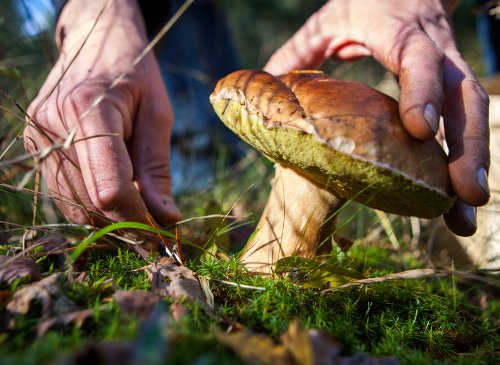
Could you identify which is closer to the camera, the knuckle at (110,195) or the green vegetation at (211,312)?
the green vegetation at (211,312)

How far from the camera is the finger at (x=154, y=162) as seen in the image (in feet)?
4.79

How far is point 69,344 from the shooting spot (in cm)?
65

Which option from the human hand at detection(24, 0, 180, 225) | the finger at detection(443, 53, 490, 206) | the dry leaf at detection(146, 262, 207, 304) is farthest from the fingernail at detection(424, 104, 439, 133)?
the human hand at detection(24, 0, 180, 225)

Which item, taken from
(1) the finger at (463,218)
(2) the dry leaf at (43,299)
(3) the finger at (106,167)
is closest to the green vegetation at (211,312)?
(2) the dry leaf at (43,299)

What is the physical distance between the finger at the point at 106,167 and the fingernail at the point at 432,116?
2.83 feet

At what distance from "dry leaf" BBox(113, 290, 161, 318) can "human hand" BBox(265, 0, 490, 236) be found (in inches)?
29.5

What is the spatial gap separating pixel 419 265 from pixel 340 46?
3.66ft

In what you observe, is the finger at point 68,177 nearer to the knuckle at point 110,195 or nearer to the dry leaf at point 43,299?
the knuckle at point 110,195

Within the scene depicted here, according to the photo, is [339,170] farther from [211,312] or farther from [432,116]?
[211,312]

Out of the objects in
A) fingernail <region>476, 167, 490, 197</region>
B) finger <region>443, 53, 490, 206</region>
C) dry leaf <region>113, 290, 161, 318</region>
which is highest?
dry leaf <region>113, 290, 161, 318</region>

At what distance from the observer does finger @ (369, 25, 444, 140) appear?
0.99 meters

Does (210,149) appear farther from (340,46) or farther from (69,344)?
(69,344)

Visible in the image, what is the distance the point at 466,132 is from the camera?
1.18 meters

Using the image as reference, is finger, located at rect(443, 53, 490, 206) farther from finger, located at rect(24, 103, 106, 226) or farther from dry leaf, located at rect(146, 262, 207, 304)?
finger, located at rect(24, 103, 106, 226)
